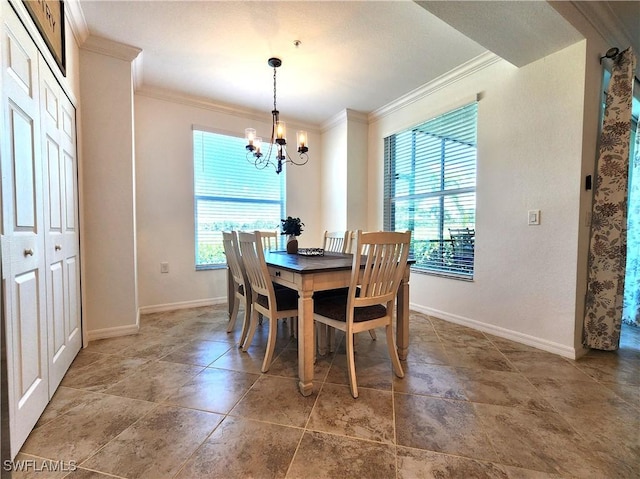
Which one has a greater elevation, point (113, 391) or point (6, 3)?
point (6, 3)

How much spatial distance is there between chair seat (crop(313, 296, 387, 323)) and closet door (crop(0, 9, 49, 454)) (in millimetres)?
1476

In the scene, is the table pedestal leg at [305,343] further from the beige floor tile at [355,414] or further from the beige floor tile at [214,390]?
the beige floor tile at [214,390]

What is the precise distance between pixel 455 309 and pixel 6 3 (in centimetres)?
366

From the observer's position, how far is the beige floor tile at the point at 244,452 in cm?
112

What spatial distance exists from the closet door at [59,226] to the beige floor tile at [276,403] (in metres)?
1.12

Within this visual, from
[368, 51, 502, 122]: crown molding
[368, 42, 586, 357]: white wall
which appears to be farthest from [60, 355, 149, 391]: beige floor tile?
[368, 51, 502, 122]: crown molding

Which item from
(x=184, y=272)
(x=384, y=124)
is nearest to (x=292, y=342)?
(x=184, y=272)

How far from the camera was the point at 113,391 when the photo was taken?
1.67 meters

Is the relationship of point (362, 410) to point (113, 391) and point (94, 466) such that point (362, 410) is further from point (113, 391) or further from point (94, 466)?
point (113, 391)

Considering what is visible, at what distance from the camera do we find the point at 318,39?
231 centimetres

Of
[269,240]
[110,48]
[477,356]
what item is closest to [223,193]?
[269,240]

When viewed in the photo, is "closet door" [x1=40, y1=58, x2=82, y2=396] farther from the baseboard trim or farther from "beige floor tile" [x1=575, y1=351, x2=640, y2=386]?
"beige floor tile" [x1=575, y1=351, x2=640, y2=386]

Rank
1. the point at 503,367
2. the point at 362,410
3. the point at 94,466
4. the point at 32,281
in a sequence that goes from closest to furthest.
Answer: the point at 94,466 → the point at 32,281 → the point at 362,410 → the point at 503,367

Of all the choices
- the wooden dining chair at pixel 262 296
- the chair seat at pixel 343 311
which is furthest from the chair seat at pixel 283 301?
the chair seat at pixel 343 311
